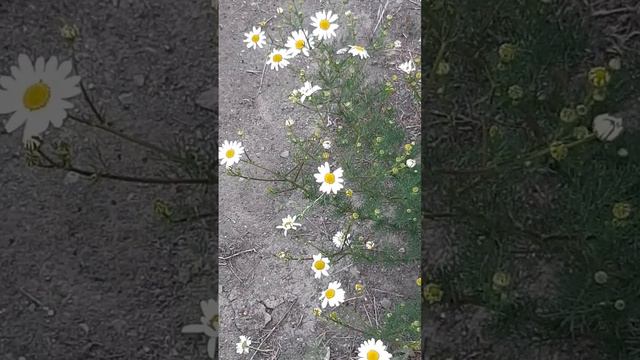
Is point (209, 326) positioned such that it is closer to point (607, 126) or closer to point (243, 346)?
point (243, 346)

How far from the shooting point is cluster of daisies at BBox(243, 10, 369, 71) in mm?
963

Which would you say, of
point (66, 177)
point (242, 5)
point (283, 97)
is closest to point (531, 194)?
point (283, 97)

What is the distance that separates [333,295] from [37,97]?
1.39 feet

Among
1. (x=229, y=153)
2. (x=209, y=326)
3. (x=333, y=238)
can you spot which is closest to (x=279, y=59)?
(x=229, y=153)

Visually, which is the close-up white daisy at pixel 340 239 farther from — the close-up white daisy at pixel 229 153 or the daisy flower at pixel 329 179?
the close-up white daisy at pixel 229 153

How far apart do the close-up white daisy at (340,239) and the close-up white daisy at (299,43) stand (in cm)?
24

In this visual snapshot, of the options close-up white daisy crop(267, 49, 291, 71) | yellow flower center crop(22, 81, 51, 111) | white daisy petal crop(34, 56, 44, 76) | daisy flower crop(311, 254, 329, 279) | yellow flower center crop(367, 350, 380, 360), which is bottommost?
yellow flower center crop(367, 350, 380, 360)

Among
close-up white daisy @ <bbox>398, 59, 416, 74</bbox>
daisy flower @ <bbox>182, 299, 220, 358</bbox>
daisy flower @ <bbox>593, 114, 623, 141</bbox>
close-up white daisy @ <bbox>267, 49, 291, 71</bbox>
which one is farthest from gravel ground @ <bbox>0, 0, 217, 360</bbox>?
daisy flower @ <bbox>593, 114, 623, 141</bbox>

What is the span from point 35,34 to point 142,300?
1.18 feet

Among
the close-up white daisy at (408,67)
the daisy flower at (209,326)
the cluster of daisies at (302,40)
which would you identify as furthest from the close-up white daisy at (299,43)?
the daisy flower at (209,326)

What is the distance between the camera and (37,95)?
82 centimetres

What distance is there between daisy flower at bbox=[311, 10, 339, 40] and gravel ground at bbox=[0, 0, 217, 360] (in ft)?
0.52

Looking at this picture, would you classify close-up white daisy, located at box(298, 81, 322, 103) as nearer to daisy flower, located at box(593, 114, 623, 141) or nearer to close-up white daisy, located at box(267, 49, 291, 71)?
close-up white daisy, located at box(267, 49, 291, 71)

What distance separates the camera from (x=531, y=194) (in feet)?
2.87
